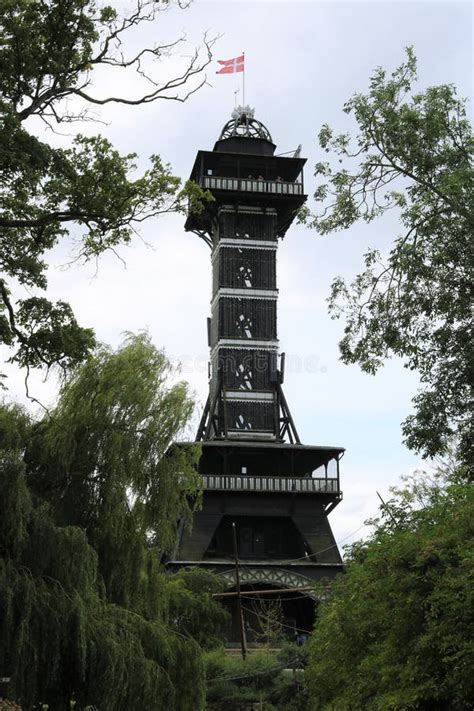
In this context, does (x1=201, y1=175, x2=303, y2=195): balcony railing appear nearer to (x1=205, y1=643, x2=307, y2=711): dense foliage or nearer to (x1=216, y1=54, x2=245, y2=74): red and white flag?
(x1=216, y1=54, x2=245, y2=74): red and white flag

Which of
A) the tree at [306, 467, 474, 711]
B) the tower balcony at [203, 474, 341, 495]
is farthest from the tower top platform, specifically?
the tree at [306, 467, 474, 711]

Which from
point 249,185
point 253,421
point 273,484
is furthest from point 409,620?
point 249,185

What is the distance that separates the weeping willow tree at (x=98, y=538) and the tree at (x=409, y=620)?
3.62 m

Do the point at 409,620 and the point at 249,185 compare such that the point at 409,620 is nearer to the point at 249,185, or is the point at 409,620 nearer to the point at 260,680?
the point at 260,680

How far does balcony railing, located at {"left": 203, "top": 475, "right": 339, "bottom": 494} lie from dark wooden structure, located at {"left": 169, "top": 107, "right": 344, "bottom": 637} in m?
0.05

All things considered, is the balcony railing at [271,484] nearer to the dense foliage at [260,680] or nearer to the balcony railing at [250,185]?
the dense foliage at [260,680]

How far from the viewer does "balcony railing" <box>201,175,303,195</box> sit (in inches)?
1929

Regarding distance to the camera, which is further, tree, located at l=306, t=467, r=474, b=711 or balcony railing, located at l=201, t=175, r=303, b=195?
balcony railing, located at l=201, t=175, r=303, b=195

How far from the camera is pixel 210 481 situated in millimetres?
44594

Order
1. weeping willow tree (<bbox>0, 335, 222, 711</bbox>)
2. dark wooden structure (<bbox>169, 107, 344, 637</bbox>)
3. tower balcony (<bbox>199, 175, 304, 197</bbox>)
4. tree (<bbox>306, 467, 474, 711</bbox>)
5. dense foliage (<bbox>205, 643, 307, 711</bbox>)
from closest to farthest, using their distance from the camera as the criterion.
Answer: tree (<bbox>306, 467, 474, 711</bbox>), weeping willow tree (<bbox>0, 335, 222, 711</bbox>), dense foliage (<bbox>205, 643, 307, 711</bbox>), dark wooden structure (<bbox>169, 107, 344, 637</bbox>), tower balcony (<bbox>199, 175, 304, 197</bbox>)

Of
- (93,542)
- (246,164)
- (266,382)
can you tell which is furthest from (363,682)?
(246,164)

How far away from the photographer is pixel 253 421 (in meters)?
47.1

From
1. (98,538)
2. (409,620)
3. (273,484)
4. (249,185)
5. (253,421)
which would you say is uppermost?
(249,185)

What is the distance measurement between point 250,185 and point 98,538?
31846mm
